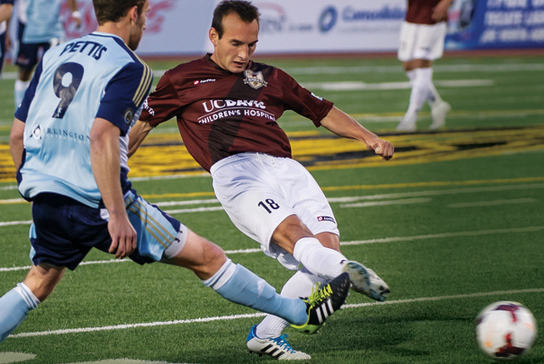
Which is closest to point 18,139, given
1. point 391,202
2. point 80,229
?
point 80,229

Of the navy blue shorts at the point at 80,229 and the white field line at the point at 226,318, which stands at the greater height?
the navy blue shorts at the point at 80,229

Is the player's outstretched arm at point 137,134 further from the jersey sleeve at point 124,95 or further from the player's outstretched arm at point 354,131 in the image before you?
the jersey sleeve at point 124,95

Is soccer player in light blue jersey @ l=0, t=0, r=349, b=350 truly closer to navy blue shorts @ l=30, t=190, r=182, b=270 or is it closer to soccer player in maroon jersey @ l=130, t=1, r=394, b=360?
navy blue shorts @ l=30, t=190, r=182, b=270

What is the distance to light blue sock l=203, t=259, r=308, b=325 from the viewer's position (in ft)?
14.9

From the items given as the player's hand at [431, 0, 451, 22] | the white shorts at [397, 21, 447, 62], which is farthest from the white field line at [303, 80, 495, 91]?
the player's hand at [431, 0, 451, 22]

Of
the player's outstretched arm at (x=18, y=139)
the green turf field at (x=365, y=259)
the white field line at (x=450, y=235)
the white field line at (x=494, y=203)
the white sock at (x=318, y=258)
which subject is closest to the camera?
the player's outstretched arm at (x=18, y=139)

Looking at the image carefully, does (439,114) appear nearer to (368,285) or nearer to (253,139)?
(253,139)

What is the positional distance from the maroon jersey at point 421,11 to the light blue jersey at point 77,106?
1086cm

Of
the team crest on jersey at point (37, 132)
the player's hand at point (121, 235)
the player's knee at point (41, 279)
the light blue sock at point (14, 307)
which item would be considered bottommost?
the light blue sock at point (14, 307)

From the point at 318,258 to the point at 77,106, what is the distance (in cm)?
137

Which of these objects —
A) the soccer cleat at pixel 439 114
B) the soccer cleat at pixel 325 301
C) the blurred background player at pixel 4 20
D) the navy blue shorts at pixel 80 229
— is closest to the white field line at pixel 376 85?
the soccer cleat at pixel 439 114

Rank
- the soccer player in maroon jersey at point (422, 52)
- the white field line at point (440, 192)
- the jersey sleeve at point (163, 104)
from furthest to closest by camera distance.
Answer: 1. the soccer player in maroon jersey at point (422, 52)
2. the white field line at point (440, 192)
3. the jersey sleeve at point (163, 104)

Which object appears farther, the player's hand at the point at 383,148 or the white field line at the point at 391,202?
the white field line at the point at 391,202

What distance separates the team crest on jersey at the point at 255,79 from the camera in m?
5.64
